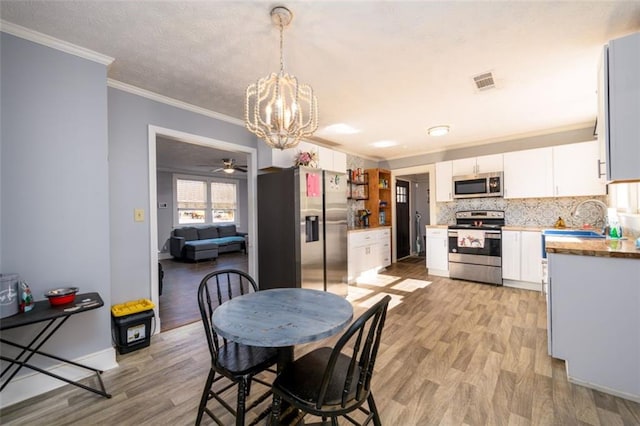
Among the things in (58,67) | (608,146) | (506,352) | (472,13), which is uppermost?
(472,13)

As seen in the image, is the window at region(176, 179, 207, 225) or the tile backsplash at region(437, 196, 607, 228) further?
the window at region(176, 179, 207, 225)

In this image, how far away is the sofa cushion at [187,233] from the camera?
7520mm

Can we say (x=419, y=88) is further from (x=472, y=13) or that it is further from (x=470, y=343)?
(x=470, y=343)

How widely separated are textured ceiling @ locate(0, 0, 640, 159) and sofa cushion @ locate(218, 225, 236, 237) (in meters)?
5.83

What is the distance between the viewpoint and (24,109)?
6.10 feet

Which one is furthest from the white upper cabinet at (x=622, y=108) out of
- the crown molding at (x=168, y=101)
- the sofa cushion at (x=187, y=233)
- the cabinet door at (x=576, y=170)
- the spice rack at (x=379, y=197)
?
the sofa cushion at (x=187, y=233)

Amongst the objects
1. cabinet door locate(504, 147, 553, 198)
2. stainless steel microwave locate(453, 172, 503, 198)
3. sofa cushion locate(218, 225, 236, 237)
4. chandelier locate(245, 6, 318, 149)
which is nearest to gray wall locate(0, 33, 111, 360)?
chandelier locate(245, 6, 318, 149)

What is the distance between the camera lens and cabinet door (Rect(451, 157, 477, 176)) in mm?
4746

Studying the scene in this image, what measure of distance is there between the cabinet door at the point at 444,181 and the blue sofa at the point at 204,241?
19.4ft

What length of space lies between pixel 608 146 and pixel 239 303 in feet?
8.69

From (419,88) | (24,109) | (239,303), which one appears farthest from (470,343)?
(24,109)

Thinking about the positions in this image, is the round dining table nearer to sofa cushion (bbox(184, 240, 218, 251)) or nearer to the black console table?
the black console table

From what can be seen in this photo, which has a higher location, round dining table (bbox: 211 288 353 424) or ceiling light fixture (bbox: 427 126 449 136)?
ceiling light fixture (bbox: 427 126 449 136)

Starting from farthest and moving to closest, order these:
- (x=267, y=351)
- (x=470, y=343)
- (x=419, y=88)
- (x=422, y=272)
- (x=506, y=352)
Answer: (x=422, y=272), (x=419, y=88), (x=470, y=343), (x=506, y=352), (x=267, y=351)
